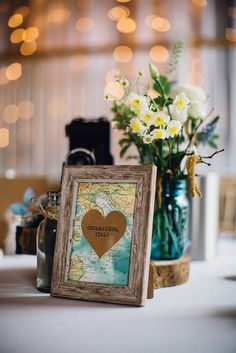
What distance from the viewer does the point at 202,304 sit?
99cm

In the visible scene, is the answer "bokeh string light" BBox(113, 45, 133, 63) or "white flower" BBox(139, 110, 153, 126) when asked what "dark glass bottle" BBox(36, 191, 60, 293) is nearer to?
"white flower" BBox(139, 110, 153, 126)

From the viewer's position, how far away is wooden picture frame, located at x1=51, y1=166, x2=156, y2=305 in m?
0.96

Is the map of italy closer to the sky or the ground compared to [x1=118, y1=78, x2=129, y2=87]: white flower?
closer to the ground

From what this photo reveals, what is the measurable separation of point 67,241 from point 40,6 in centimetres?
424

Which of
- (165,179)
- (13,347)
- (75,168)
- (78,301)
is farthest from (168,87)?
(13,347)

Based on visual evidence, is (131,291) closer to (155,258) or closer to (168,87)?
(155,258)

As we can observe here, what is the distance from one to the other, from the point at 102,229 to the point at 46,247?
0.53 ft

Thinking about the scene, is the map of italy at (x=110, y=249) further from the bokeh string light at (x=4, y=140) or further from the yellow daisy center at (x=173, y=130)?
the bokeh string light at (x=4, y=140)

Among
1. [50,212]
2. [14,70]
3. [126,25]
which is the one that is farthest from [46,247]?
[14,70]

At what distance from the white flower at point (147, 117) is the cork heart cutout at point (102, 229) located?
0.76 feet

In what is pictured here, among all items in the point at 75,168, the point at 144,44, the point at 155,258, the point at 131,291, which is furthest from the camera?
the point at 144,44

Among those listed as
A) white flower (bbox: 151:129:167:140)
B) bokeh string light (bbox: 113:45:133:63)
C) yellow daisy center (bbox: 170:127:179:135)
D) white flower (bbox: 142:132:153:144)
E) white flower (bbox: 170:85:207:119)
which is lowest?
white flower (bbox: 142:132:153:144)

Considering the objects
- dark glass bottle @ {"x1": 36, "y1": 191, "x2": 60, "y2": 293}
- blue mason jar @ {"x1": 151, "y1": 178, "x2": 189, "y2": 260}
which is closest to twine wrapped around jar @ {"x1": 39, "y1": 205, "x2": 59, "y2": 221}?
dark glass bottle @ {"x1": 36, "y1": 191, "x2": 60, "y2": 293}

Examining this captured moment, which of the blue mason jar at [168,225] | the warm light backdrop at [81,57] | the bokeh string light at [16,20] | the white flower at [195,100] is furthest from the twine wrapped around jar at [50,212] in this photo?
the bokeh string light at [16,20]
